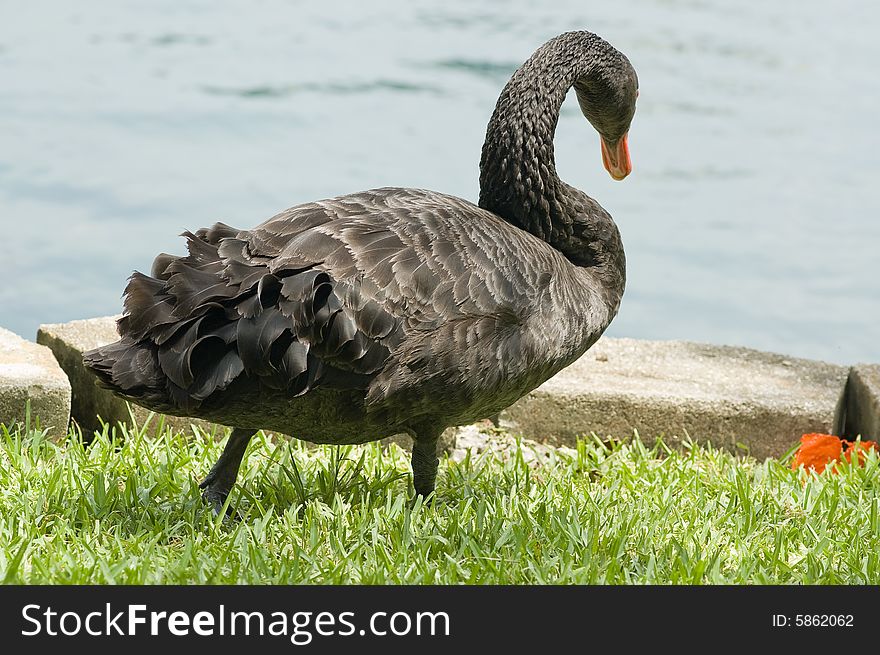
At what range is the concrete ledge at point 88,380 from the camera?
4262mm

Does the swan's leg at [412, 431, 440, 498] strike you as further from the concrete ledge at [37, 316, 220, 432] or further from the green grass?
the concrete ledge at [37, 316, 220, 432]

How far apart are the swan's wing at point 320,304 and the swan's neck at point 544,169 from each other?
1.35 feet

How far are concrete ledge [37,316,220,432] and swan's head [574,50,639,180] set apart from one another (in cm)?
173

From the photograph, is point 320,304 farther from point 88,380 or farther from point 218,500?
point 88,380

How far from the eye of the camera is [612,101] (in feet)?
12.9

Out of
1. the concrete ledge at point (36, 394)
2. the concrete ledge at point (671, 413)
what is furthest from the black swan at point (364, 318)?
the concrete ledge at point (671, 413)

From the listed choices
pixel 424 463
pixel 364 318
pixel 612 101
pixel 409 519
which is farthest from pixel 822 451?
pixel 364 318

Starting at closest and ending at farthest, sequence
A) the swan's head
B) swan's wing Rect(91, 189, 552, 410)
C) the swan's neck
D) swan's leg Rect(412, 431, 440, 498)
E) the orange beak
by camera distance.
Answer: swan's wing Rect(91, 189, 552, 410), swan's leg Rect(412, 431, 440, 498), the swan's neck, the swan's head, the orange beak

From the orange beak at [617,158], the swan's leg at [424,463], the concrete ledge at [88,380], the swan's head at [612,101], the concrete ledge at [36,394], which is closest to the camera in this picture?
the swan's leg at [424,463]

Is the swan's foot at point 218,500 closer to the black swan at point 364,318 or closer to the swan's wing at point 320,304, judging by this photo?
the black swan at point 364,318

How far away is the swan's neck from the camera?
11.8 ft

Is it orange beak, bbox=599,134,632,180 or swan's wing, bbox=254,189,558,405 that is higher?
orange beak, bbox=599,134,632,180

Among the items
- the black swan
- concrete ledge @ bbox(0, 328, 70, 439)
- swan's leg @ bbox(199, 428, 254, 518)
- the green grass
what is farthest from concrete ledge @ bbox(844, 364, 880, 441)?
concrete ledge @ bbox(0, 328, 70, 439)

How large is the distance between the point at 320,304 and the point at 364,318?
123 mm
